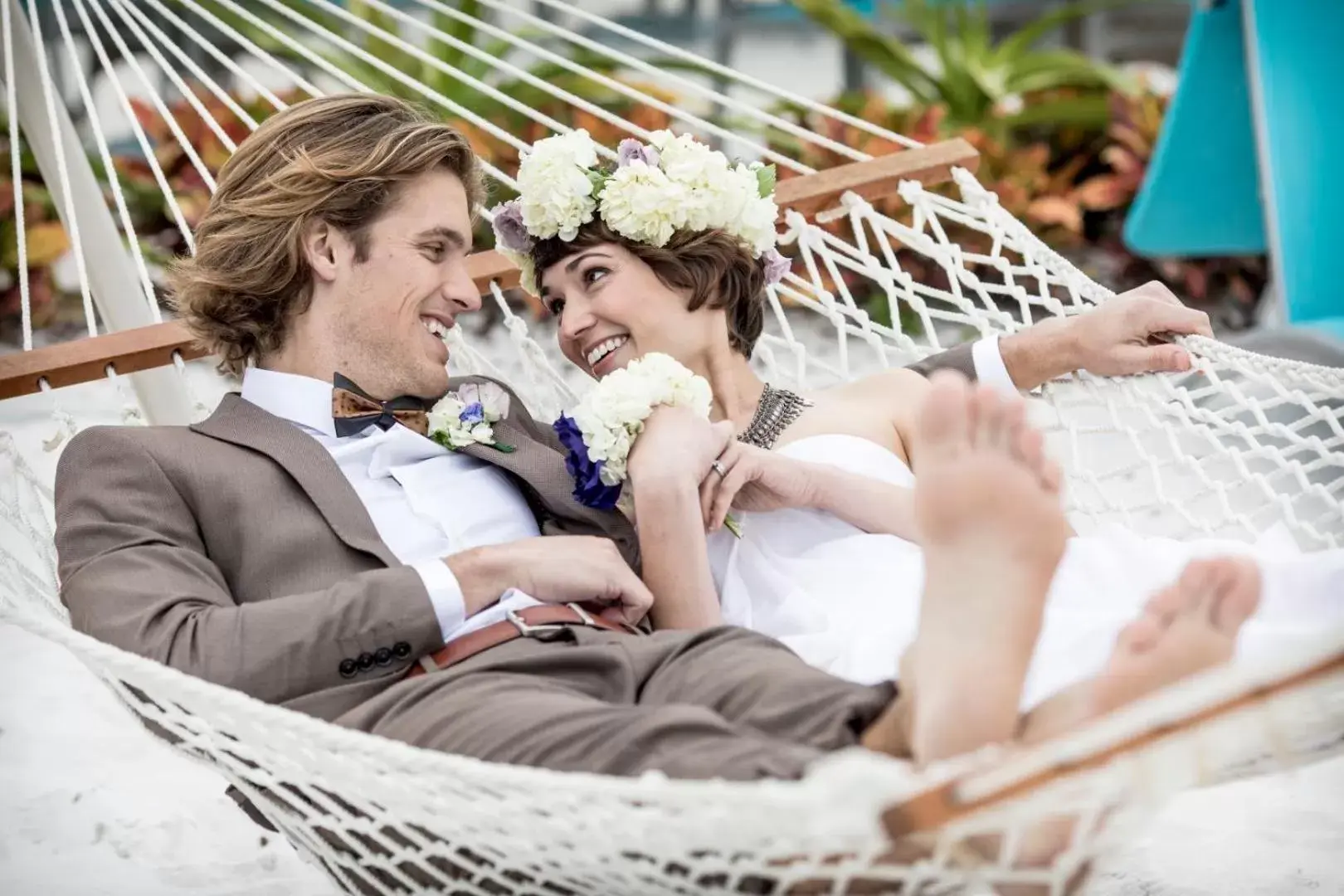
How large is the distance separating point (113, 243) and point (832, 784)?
207 cm

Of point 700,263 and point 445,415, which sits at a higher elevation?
point 700,263

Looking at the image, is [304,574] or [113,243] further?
[113,243]

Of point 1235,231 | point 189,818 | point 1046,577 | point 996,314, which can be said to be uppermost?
point 1046,577

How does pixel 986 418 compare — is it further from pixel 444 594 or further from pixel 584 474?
pixel 584 474

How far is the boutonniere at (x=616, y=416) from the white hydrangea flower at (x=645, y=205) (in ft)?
0.80

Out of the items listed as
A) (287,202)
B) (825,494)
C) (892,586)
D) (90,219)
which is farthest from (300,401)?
(90,219)

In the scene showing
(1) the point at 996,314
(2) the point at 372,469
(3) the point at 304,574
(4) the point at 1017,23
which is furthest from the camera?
(4) the point at 1017,23

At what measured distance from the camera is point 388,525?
198 centimetres

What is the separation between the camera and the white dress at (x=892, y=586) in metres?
1.74

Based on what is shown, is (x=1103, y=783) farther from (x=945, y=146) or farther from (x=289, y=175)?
(x=945, y=146)

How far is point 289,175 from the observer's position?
2203mm

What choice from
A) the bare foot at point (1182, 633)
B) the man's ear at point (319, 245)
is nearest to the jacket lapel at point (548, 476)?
the man's ear at point (319, 245)

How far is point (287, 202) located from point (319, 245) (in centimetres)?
8

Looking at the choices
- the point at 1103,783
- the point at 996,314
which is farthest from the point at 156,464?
the point at 996,314
